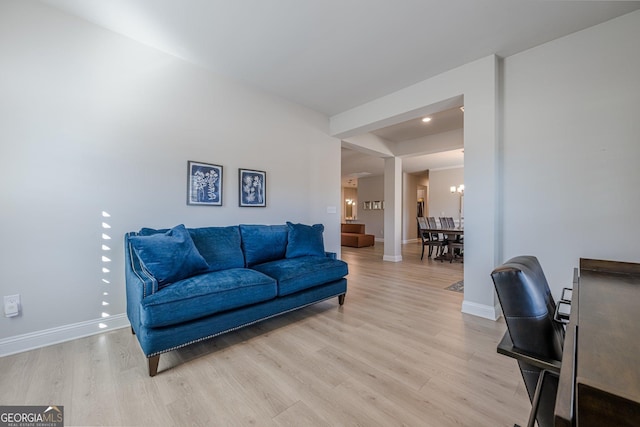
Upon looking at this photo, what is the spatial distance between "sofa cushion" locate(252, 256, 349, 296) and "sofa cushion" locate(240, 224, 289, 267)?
0.13 m

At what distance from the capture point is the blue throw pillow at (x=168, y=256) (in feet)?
6.33

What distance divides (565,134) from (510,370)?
2330 mm

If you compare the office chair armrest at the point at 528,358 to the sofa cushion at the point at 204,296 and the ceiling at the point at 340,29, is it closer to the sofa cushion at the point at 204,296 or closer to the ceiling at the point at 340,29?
the sofa cushion at the point at 204,296

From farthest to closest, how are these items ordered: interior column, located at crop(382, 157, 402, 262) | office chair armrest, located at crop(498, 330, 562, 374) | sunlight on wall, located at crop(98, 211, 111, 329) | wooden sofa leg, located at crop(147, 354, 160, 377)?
interior column, located at crop(382, 157, 402, 262) → sunlight on wall, located at crop(98, 211, 111, 329) → wooden sofa leg, located at crop(147, 354, 160, 377) → office chair armrest, located at crop(498, 330, 562, 374)

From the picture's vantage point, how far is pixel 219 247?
258cm

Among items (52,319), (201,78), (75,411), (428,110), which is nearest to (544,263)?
(428,110)

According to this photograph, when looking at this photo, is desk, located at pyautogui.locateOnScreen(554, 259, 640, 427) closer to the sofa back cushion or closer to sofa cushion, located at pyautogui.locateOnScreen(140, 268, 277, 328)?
sofa cushion, located at pyautogui.locateOnScreen(140, 268, 277, 328)

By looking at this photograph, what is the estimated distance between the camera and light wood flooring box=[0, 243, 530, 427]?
1320mm

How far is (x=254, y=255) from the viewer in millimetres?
2822

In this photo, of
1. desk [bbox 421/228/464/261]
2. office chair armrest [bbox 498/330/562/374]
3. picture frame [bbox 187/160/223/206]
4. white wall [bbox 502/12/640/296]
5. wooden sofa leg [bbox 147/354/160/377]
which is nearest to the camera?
office chair armrest [bbox 498/330/562/374]

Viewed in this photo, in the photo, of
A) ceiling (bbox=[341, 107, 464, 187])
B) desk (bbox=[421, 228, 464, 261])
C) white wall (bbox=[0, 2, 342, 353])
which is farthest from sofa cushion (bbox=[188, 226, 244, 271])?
desk (bbox=[421, 228, 464, 261])

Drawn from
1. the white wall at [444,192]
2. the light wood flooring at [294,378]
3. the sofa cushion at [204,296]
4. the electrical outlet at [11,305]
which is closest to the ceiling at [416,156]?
the white wall at [444,192]

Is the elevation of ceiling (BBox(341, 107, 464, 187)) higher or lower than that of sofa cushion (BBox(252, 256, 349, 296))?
higher

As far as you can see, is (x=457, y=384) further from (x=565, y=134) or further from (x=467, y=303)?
(x=565, y=134)
